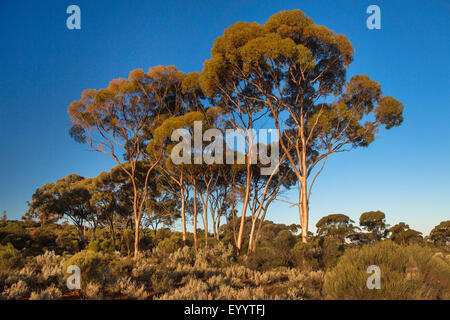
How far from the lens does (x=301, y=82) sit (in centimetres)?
1413

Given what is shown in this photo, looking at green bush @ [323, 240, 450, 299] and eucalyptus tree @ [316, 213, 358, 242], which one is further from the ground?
green bush @ [323, 240, 450, 299]

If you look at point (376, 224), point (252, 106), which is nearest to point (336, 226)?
point (376, 224)

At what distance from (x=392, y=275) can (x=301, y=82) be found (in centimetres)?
1095

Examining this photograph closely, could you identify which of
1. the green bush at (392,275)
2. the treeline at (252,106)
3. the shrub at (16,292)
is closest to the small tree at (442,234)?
the treeline at (252,106)

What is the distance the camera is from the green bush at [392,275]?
16.1ft

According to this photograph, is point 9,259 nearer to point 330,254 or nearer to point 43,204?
point 330,254

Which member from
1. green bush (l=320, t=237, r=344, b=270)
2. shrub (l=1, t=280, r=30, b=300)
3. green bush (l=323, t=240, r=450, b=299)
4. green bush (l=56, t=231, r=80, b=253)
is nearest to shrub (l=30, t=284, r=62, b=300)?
shrub (l=1, t=280, r=30, b=300)

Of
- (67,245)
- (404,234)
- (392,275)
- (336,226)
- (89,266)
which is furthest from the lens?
(336,226)

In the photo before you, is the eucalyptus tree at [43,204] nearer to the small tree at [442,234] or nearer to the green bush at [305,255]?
the green bush at [305,255]

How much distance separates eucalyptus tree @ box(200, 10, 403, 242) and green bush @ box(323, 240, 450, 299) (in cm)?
534

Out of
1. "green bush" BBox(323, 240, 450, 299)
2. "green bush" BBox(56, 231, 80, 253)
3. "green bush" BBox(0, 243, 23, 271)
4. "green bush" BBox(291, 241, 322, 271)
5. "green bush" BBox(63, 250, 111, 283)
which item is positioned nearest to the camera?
"green bush" BBox(323, 240, 450, 299)

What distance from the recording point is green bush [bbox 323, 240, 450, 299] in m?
4.90

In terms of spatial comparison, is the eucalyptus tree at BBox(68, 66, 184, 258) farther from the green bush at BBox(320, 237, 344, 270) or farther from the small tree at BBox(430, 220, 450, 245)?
the small tree at BBox(430, 220, 450, 245)
